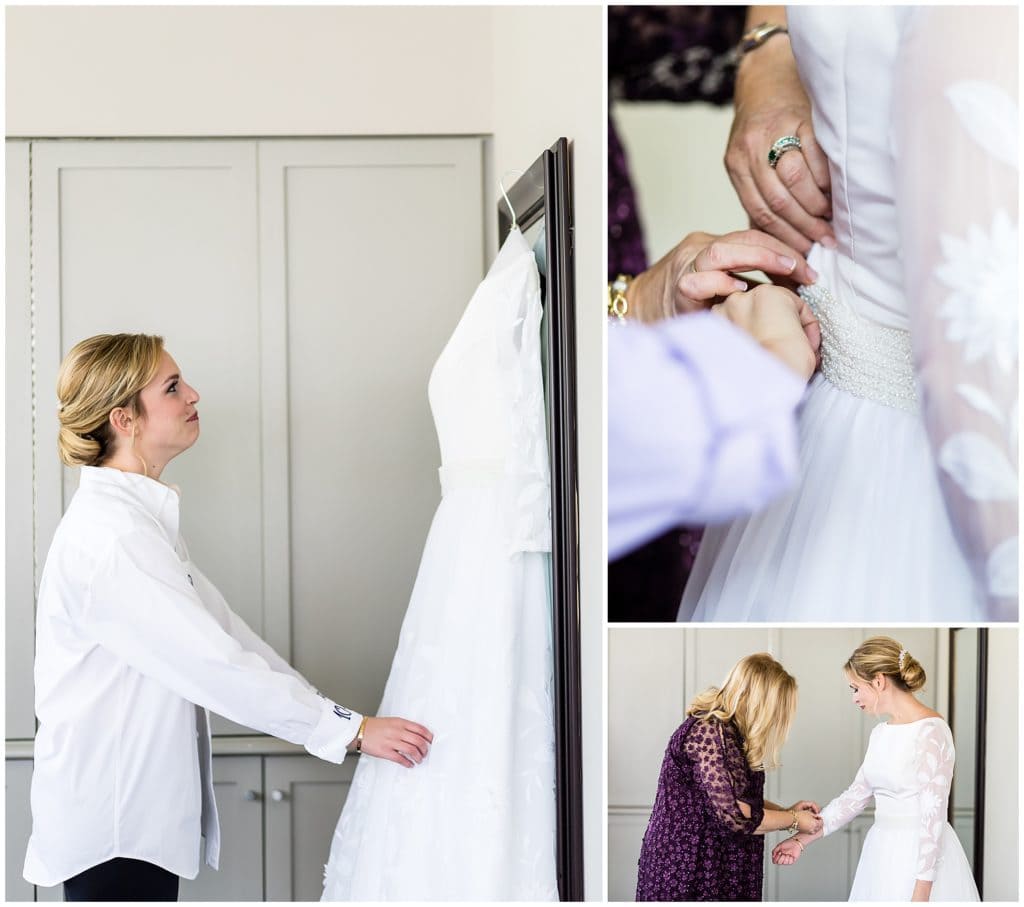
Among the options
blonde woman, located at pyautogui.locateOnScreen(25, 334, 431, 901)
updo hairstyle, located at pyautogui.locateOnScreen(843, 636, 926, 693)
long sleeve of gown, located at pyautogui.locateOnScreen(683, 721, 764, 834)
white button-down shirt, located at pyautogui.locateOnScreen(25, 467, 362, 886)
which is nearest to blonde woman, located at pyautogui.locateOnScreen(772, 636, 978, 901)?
updo hairstyle, located at pyautogui.locateOnScreen(843, 636, 926, 693)

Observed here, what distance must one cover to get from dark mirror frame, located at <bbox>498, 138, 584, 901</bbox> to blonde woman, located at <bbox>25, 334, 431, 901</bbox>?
248mm

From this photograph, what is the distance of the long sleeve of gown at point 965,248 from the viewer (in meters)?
1.13

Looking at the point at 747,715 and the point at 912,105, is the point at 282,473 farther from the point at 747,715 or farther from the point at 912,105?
the point at 912,105

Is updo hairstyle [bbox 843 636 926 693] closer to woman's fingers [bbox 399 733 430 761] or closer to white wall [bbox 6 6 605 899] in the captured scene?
woman's fingers [bbox 399 733 430 761]

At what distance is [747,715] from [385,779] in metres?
0.63

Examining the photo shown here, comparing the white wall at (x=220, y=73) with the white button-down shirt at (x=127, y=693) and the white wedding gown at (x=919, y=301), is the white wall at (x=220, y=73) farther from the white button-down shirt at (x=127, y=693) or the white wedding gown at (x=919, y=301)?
the white wedding gown at (x=919, y=301)

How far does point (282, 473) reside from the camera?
2223 millimetres

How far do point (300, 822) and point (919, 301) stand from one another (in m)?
1.78

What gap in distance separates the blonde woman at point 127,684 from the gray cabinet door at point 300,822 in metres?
0.50

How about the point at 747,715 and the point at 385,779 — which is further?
the point at 385,779

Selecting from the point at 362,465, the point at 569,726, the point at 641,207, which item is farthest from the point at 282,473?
the point at 641,207

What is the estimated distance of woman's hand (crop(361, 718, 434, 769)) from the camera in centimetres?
153


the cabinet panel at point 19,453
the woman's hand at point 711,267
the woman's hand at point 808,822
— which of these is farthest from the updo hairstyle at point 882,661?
the cabinet panel at point 19,453

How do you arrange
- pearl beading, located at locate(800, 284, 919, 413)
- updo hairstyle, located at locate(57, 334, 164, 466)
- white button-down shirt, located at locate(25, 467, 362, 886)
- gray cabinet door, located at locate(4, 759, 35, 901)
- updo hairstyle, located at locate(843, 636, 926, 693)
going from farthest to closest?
gray cabinet door, located at locate(4, 759, 35, 901) < updo hairstyle, located at locate(57, 334, 164, 466) < white button-down shirt, located at locate(25, 467, 362, 886) < updo hairstyle, located at locate(843, 636, 926, 693) < pearl beading, located at locate(800, 284, 919, 413)
